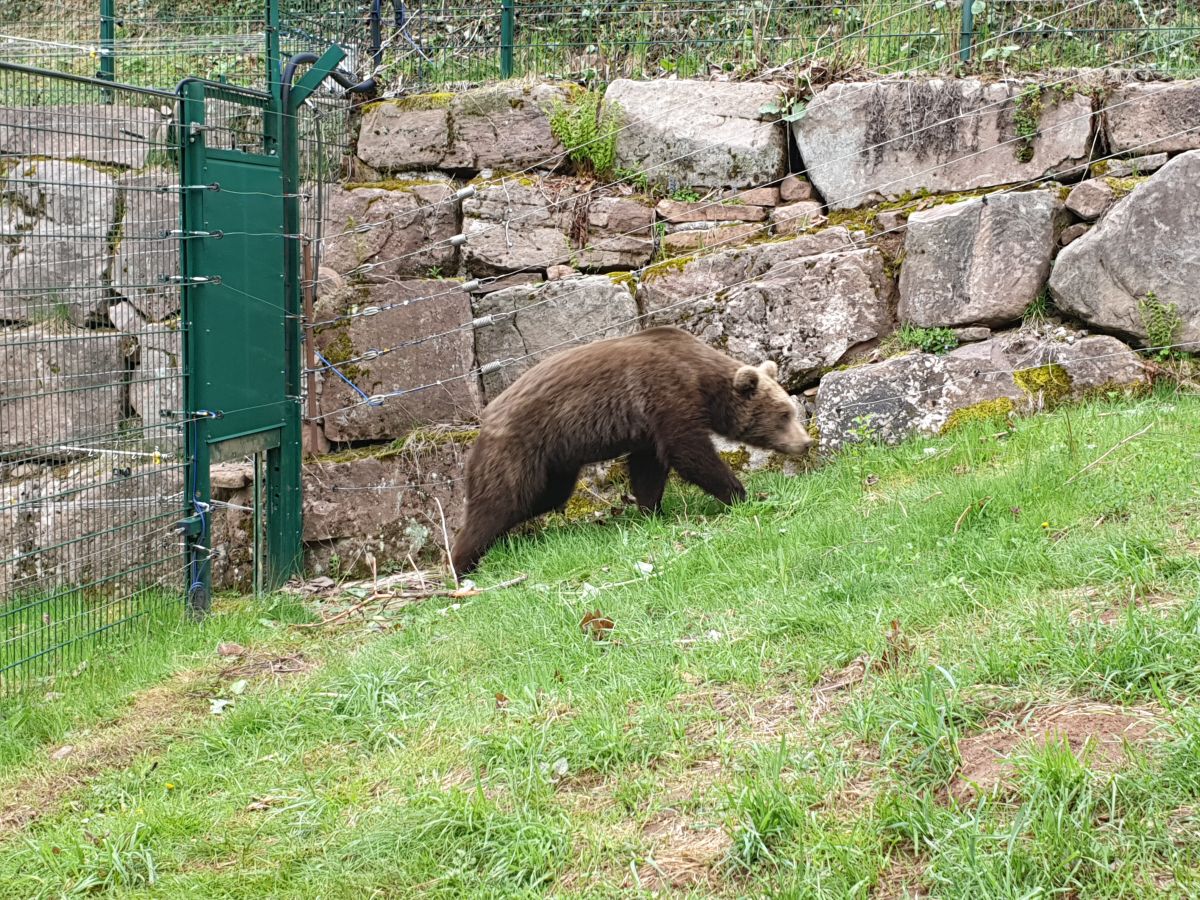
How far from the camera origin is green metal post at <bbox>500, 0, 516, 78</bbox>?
989cm

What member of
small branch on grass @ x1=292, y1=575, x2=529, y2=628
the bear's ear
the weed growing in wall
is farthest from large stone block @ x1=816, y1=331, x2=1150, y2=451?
small branch on grass @ x1=292, y1=575, x2=529, y2=628

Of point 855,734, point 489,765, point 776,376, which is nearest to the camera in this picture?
point 855,734

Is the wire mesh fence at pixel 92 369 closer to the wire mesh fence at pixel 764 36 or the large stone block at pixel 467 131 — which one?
the large stone block at pixel 467 131

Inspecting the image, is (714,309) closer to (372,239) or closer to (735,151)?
(735,151)

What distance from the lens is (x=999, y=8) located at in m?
9.44

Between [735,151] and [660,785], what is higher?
[735,151]

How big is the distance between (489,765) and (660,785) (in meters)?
0.64

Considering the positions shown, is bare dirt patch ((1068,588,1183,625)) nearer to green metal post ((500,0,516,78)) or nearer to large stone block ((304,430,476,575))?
large stone block ((304,430,476,575))

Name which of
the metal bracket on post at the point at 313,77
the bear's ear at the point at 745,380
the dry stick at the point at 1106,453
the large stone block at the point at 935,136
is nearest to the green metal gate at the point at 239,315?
the metal bracket on post at the point at 313,77

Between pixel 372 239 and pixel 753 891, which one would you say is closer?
pixel 753 891

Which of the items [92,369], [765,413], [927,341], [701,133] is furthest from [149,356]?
[927,341]

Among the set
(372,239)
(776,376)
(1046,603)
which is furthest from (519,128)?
(1046,603)

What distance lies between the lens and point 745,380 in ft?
25.8

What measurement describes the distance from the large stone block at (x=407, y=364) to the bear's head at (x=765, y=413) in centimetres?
228
